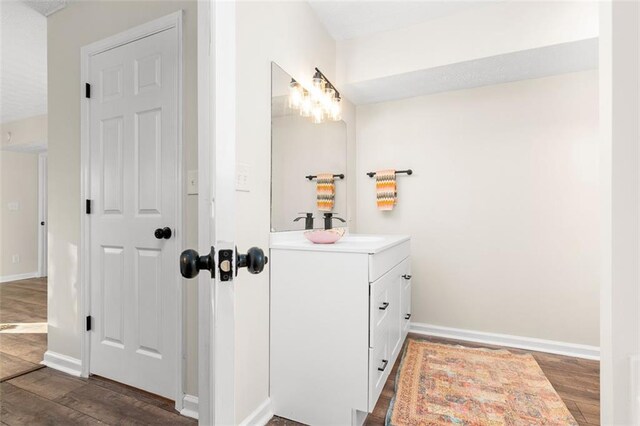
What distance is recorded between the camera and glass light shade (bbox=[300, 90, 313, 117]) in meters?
2.16

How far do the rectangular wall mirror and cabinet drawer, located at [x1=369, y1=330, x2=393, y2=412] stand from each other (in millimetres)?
812

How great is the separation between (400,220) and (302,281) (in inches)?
62.8

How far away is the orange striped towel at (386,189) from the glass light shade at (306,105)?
3.38 ft

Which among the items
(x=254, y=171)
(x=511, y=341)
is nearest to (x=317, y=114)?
(x=254, y=171)

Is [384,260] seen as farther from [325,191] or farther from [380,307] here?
[325,191]

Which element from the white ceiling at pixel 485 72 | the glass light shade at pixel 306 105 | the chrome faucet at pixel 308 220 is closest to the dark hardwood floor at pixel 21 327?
the chrome faucet at pixel 308 220

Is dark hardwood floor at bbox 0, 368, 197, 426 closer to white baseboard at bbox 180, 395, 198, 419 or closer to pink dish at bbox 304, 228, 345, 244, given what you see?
white baseboard at bbox 180, 395, 198, 419

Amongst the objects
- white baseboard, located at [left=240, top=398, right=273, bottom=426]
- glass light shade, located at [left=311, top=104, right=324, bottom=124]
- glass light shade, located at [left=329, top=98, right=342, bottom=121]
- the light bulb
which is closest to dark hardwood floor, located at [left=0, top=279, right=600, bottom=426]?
white baseboard, located at [left=240, top=398, right=273, bottom=426]

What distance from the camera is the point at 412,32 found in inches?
98.6

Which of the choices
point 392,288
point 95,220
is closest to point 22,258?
point 95,220

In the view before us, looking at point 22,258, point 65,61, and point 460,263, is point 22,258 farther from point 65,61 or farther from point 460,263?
point 460,263

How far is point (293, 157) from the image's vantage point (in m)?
2.05

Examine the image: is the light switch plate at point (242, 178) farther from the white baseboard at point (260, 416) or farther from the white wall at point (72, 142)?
the white baseboard at point (260, 416)

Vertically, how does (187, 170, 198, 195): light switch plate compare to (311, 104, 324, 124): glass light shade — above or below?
below
